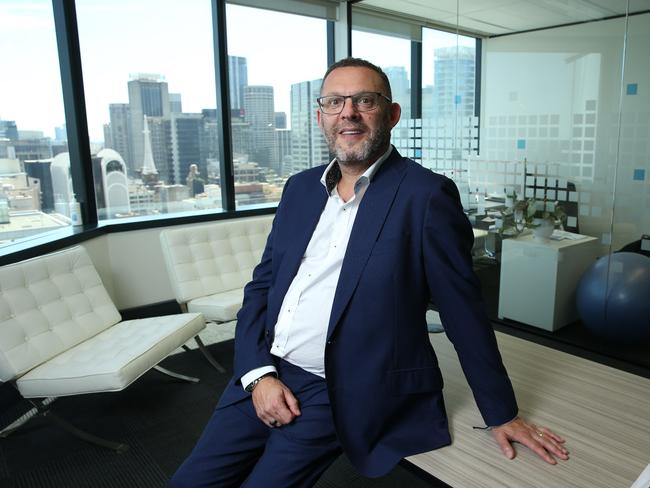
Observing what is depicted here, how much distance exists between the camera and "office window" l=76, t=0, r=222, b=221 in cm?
388

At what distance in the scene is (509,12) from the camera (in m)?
Result: 3.50

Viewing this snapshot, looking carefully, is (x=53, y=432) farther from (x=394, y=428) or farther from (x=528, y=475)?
(x=528, y=475)

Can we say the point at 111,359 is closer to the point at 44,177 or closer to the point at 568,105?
the point at 44,177

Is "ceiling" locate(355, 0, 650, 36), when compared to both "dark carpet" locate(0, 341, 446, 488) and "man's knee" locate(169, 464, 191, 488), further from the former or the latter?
"man's knee" locate(169, 464, 191, 488)

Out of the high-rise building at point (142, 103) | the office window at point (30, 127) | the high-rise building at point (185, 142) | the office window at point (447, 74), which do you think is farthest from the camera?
the high-rise building at point (185, 142)

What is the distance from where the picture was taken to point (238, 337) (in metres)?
1.70

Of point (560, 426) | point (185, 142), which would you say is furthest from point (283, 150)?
point (560, 426)

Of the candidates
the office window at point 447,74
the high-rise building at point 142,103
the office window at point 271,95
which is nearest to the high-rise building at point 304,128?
the office window at point 271,95

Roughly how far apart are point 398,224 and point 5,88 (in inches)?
123

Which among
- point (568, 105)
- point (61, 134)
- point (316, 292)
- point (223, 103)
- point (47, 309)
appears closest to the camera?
point (316, 292)

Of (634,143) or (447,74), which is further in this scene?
(447,74)

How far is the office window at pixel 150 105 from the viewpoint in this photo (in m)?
3.88

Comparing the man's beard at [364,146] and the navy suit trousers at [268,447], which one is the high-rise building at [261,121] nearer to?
the man's beard at [364,146]

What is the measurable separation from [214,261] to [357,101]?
243 cm
